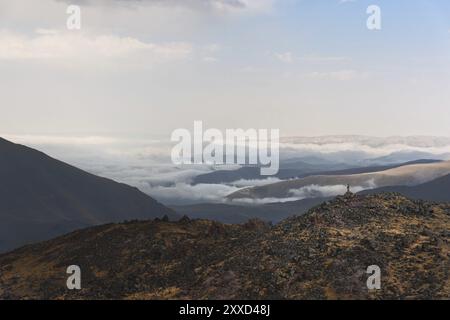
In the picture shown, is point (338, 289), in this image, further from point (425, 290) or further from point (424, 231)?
point (424, 231)

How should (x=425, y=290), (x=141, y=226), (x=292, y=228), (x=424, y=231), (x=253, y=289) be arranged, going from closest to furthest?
(x=425, y=290) → (x=253, y=289) → (x=424, y=231) → (x=292, y=228) → (x=141, y=226)

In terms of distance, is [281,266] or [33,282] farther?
[33,282]
